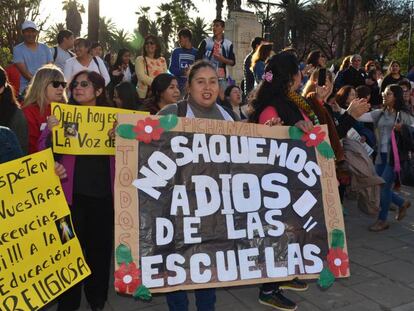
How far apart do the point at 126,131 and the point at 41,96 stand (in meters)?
0.98

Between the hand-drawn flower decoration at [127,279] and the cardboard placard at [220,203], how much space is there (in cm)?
6

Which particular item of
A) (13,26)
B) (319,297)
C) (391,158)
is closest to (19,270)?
(319,297)

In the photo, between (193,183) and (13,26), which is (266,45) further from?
(13,26)

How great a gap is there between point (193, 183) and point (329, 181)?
1.01 meters

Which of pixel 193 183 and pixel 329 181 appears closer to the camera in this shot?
pixel 193 183

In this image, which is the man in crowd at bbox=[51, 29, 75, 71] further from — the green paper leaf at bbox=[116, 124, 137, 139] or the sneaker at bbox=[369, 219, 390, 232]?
the sneaker at bbox=[369, 219, 390, 232]

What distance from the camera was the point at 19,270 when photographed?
8.32ft

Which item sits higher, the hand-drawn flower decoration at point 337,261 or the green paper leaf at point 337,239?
the green paper leaf at point 337,239

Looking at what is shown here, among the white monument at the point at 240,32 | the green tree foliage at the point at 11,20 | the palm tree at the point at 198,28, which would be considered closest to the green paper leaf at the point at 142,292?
the white monument at the point at 240,32

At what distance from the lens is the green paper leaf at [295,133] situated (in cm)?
319

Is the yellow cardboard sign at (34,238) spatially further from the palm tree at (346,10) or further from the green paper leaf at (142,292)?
the palm tree at (346,10)

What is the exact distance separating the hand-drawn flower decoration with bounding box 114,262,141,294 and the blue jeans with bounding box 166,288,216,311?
0.41 metres

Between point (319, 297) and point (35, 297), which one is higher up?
point (35, 297)

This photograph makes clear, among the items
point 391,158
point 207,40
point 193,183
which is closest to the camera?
point 193,183
